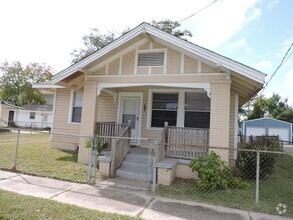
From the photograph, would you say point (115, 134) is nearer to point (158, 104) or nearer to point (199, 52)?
point (158, 104)

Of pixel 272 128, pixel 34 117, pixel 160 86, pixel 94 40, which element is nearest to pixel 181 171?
pixel 160 86

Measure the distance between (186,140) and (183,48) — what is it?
3085mm

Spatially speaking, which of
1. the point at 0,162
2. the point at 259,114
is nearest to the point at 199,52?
the point at 0,162

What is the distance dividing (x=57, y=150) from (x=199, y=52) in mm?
8142

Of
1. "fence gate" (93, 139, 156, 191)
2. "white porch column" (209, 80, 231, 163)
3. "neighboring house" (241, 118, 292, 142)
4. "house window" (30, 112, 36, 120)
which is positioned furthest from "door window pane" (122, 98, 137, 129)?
"house window" (30, 112, 36, 120)

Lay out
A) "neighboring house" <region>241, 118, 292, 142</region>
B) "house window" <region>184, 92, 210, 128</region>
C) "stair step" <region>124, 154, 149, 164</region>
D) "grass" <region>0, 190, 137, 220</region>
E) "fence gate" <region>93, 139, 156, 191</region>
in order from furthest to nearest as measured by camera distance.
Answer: "neighboring house" <region>241, 118, 292, 142</region>
"house window" <region>184, 92, 210, 128</region>
"stair step" <region>124, 154, 149, 164</region>
"fence gate" <region>93, 139, 156, 191</region>
"grass" <region>0, 190, 137, 220</region>

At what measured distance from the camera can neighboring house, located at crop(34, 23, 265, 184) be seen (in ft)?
23.2

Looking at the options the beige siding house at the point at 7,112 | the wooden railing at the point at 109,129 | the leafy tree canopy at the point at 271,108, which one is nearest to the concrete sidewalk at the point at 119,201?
the wooden railing at the point at 109,129

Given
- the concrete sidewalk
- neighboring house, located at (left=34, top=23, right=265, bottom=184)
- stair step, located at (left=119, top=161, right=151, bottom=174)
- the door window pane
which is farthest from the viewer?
the door window pane

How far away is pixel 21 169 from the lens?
729 centimetres

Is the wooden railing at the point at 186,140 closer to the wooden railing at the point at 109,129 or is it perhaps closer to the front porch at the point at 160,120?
the front porch at the point at 160,120

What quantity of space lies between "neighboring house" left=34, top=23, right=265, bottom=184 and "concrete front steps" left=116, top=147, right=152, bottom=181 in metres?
0.42

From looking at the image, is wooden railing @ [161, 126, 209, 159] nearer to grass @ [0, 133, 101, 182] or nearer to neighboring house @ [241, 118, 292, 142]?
grass @ [0, 133, 101, 182]

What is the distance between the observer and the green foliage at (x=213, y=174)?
6129 mm
